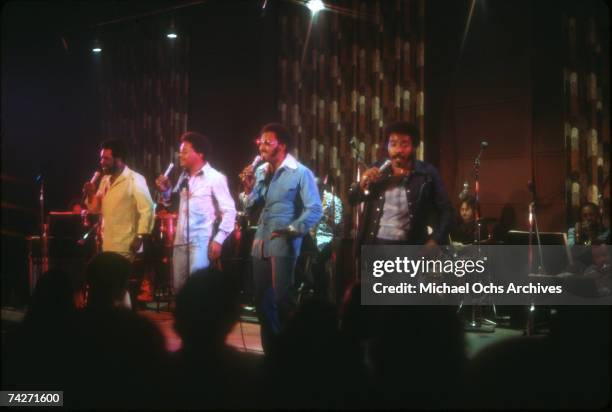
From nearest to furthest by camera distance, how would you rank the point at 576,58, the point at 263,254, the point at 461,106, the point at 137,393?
the point at 137,393 → the point at 263,254 → the point at 576,58 → the point at 461,106

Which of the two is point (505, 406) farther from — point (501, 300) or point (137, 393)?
point (501, 300)

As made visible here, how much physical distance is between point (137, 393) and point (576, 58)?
6457 mm

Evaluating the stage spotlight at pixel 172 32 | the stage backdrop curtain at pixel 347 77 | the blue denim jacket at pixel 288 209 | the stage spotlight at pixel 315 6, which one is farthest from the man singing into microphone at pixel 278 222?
the stage spotlight at pixel 172 32

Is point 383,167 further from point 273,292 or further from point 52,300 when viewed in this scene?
point 52,300

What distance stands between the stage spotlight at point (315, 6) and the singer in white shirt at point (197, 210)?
425 centimetres

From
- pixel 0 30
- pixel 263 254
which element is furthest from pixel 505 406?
pixel 0 30

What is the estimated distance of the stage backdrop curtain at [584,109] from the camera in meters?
7.39

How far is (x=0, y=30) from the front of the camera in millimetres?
7039

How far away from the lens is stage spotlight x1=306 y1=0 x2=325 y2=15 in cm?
878

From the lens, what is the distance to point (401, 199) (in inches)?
159

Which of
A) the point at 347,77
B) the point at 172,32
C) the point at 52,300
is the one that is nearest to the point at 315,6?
the point at 347,77

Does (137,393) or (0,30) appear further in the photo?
(0,30)

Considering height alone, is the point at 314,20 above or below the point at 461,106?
above

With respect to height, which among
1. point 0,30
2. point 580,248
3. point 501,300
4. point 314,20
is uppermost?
point 314,20
